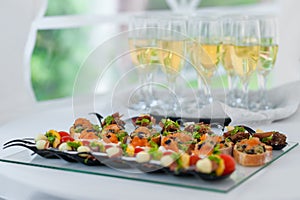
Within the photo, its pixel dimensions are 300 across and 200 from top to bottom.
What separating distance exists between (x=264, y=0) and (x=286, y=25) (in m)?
3.22

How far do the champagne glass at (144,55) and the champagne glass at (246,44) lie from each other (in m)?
0.22

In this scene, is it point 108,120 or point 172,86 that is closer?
point 108,120

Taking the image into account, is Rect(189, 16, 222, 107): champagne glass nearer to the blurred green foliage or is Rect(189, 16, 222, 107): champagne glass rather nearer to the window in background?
the window in background

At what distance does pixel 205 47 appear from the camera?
1.73 m

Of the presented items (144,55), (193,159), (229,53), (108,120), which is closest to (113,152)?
(193,159)

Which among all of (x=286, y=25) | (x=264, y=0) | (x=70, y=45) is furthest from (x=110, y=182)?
(x=264, y=0)

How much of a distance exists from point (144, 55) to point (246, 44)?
0.99 ft

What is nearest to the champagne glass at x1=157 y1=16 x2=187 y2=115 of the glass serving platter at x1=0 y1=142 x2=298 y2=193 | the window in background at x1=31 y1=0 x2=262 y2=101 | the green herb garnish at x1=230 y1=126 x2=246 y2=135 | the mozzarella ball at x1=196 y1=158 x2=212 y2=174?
the green herb garnish at x1=230 y1=126 x2=246 y2=135

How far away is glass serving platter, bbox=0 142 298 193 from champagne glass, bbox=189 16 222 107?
41 cm

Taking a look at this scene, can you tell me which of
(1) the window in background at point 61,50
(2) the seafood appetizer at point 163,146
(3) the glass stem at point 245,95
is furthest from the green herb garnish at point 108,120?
(1) the window in background at point 61,50

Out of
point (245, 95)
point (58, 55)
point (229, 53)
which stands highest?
point (229, 53)

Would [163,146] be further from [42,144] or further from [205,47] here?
[205,47]

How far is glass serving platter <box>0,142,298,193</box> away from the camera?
1.08 meters

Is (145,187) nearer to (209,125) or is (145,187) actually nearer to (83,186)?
(83,186)
